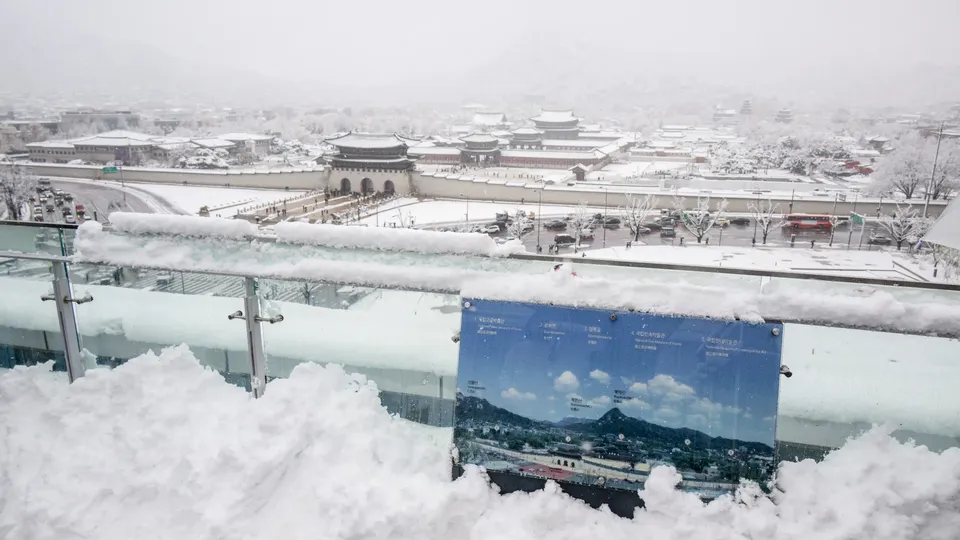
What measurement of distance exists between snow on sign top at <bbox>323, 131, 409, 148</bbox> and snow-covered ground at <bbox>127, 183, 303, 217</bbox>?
6.05 feet

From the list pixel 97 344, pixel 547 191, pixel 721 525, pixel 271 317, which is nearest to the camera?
pixel 721 525

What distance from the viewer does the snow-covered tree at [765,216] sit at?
10361mm

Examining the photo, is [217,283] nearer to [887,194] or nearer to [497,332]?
[497,332]

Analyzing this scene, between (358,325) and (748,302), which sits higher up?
(748,302)

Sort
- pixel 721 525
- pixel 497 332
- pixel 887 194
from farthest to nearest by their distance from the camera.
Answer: pixel 887 194
pixel 497 332
pixel 721 525

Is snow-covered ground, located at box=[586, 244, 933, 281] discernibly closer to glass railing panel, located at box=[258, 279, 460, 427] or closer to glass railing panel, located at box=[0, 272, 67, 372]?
glass railing panel, located at box=[258, 279, 460, 427]

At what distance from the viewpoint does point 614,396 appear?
104cm

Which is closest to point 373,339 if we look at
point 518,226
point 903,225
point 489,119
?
point 518,226

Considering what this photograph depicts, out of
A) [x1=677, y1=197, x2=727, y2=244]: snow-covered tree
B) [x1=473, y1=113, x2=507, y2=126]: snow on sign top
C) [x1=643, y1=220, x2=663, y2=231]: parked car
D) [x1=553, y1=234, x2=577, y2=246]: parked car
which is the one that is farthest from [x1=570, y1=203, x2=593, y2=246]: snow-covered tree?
[x1=473, y1=113, x2=507, y2=126]: snow on sign top

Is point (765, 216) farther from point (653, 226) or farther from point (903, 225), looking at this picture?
point (903, 225)

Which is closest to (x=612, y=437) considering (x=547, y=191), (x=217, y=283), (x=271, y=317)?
(x=271, y=317)

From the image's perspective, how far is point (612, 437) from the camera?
1.05 metres

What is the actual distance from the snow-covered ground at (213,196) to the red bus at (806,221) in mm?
10818

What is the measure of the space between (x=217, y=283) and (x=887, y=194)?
1482cm
